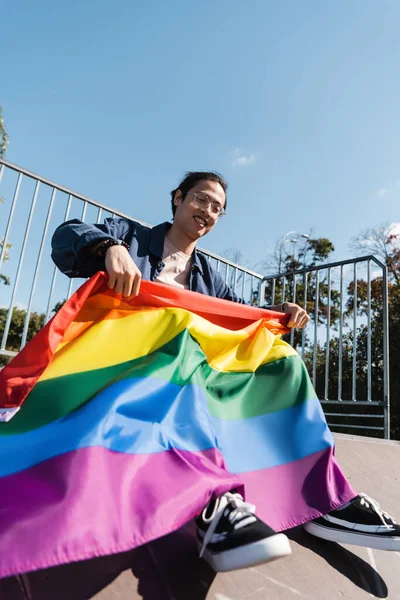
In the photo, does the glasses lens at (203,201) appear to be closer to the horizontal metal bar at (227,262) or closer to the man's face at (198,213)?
the man's face at (198,213)

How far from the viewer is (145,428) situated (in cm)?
107

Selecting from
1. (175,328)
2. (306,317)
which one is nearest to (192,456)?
(175,328)

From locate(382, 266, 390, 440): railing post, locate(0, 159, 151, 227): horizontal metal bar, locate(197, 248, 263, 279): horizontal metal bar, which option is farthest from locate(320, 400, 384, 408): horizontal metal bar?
locate(0, 159, 151, 227): horizontal metal bar

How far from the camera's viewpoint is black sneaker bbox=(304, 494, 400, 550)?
3.97 ft

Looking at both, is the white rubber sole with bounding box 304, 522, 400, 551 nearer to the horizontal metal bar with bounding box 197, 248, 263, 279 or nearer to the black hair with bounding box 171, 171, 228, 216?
the black hair with bounding box 171, 171, 228, 216

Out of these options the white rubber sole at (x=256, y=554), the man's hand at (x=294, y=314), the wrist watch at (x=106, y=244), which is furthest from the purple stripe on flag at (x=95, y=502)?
the man's hand at (x=294, y=314)

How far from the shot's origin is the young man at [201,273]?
905 mm

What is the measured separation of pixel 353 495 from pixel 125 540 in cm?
79

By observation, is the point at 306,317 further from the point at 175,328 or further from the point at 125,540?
the point at 125,540

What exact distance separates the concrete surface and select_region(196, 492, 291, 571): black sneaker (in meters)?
0.09

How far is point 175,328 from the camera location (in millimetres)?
1477

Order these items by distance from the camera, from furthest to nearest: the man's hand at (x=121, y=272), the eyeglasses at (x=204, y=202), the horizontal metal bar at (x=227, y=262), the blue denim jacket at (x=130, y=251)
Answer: the horizontal metal bar at (x=227, y=262)
the eyeglasses at (x=204, y=202)
the blue denim jacket at (x=130, y=251)
the man's hand at (x=121, y=272)

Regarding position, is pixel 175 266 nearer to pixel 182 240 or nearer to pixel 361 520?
pixel 182 240

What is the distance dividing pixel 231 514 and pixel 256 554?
106 mm
